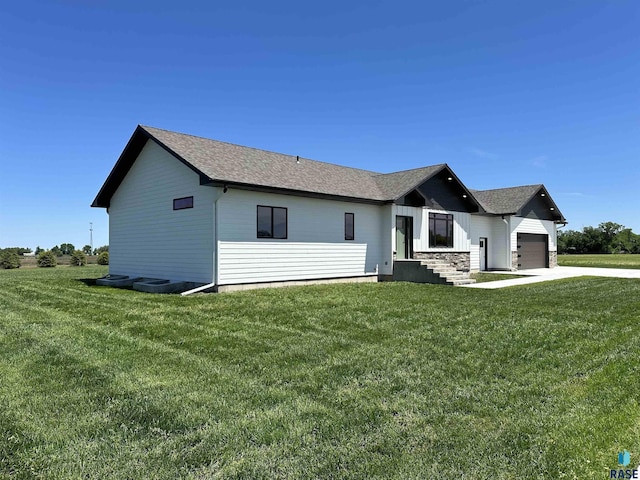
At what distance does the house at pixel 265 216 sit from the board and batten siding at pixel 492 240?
304 centimetres

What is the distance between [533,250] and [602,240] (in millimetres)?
46565

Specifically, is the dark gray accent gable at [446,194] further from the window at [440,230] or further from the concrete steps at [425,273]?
the concrete steps at [425,273]

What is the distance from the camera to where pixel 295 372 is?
4.83 m

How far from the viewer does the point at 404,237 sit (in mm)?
18047

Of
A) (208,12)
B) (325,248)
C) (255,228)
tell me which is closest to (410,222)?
(325,248)

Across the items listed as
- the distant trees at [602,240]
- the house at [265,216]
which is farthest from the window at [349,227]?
the distant trees at [602,240]

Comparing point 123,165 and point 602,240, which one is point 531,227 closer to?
point 123,165

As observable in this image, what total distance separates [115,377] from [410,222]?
49.9 ft

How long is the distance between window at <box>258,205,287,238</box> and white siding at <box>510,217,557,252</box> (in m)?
16.3

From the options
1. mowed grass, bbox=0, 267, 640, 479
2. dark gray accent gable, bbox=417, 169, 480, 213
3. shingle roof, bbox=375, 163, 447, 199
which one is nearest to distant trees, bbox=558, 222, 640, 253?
dark gray accent gable, bbox=417, 169, 480, 213

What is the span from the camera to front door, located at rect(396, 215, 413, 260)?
1781 centimetres

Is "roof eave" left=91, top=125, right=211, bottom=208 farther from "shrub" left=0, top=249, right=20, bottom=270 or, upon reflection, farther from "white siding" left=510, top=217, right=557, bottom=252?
"shrub" left=0, top=249, right=20, bottom=270

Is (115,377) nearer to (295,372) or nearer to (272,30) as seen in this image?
(295,372)

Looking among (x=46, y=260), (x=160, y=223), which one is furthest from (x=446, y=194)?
(x=46, y=260)
